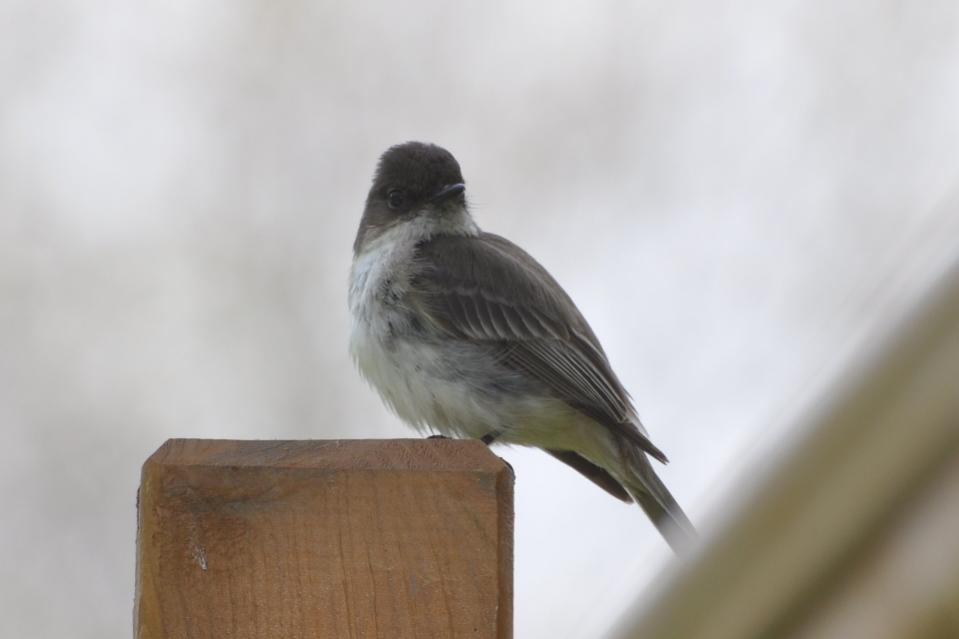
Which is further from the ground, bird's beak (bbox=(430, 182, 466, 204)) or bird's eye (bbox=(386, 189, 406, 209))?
bird's eye (bbox=(386, 189, 406, 209))

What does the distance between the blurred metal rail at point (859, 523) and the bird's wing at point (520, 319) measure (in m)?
3.21

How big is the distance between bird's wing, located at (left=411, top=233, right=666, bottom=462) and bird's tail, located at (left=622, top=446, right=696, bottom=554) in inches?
3.9

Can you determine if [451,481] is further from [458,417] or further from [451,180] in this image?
[451,180]

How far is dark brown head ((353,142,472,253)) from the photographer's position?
4430mm

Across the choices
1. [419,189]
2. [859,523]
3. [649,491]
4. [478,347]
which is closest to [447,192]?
[419,189]

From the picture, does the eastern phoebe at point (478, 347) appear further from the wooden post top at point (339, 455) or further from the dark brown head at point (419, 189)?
the wooden post top at point (339, 455)

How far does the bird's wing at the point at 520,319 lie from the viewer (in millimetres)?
3932

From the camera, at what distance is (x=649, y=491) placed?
4074mm

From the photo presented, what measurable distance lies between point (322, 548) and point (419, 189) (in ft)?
9.82

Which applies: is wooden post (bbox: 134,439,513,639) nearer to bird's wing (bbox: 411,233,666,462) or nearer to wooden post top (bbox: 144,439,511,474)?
wooden post top (bbox: 144,439,511,474)

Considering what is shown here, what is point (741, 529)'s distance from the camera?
647mm

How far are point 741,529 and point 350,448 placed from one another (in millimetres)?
1003

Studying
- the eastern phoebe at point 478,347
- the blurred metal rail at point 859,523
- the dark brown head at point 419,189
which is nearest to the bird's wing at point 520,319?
the eastern phoebe at point 478,347

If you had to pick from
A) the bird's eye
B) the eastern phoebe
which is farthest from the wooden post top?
the bird's eye
